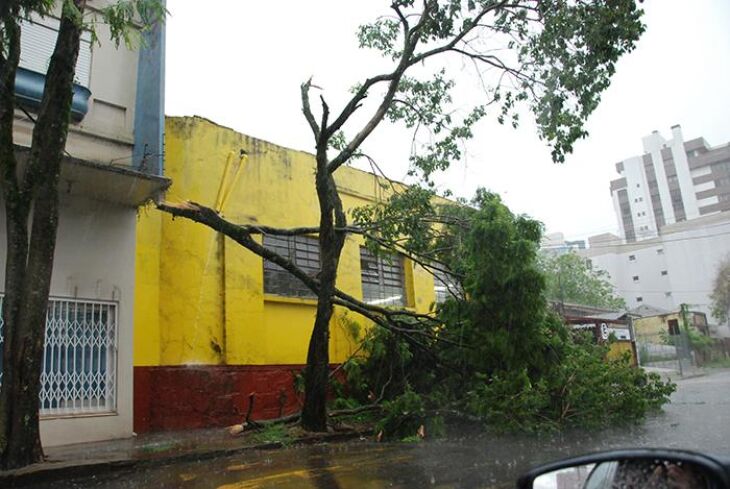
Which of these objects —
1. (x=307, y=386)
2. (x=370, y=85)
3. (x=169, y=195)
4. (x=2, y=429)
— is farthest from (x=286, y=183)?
(x=2, y=429)

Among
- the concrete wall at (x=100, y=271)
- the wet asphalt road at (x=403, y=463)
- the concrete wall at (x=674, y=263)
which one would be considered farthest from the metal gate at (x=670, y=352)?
the concrete wall at (x=100, y=271)

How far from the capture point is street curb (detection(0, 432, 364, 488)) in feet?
18.0

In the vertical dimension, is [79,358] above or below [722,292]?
below

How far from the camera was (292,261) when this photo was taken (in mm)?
11461

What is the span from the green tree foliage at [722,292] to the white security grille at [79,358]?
38789 mm

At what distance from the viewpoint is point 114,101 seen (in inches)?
358

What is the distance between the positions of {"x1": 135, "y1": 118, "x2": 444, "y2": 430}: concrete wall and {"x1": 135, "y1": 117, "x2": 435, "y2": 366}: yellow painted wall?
0.02m

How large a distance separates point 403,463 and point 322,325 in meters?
2.72

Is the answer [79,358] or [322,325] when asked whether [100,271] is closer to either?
[79,358]

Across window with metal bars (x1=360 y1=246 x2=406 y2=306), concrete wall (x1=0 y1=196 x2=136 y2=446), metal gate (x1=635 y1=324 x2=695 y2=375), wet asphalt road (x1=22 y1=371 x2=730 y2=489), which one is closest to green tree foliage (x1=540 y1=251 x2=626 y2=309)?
metal gate (x1=635 y1=324 x2=695 y2=375)

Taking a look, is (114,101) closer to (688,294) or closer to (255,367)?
(255,367)

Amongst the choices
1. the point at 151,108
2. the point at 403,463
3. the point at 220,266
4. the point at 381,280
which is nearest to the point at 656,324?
the point at 381,280

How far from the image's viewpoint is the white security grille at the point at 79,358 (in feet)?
25.6

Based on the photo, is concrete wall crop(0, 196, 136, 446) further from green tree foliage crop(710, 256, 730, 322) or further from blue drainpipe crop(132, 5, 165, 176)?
green tree foliage crop(710, 256, 730, 322)
